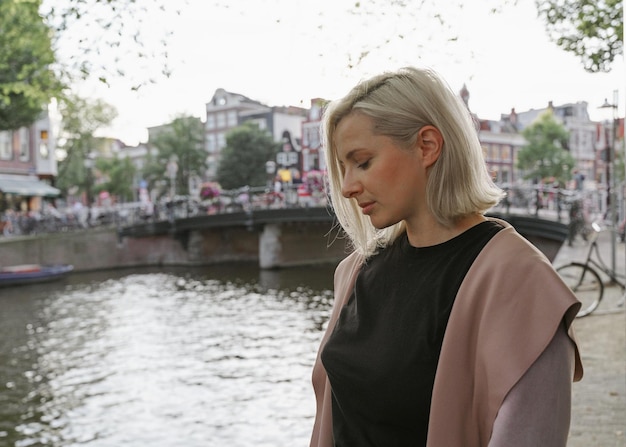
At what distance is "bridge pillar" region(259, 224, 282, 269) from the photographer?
25.9 metres

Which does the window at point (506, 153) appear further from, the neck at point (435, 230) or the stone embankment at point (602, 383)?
the neck at point (435, 230)

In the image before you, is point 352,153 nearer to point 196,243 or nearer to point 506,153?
point 196,243

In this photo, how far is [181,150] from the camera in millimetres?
45125

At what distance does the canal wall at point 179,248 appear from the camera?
2517 centimetres

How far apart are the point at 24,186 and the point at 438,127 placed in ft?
111

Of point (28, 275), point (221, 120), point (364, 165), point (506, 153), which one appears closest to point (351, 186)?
point (364, 165)

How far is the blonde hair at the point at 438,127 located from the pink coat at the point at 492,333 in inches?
4.0

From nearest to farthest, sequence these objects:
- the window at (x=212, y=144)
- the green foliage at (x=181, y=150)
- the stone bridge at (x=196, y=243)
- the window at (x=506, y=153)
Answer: the stone bridge at (x=196, y=243)
the green foliage at (x=181, y=150)
the window at (x=506, y=153)
the window at (x=212, y=144)

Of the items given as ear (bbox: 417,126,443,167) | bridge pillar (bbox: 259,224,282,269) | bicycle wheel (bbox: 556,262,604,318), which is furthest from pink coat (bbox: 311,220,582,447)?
bridge pillar (bbox: 259,224,282,269)

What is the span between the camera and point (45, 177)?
35938 millimetres

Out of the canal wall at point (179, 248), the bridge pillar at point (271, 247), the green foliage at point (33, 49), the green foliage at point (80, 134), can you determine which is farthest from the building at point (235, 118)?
the green foliage at point (33, 49)

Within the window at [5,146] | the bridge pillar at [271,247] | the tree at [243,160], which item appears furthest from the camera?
the tree at [243,160]

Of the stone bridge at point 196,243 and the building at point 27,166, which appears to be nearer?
the stone bridge at point 196,243

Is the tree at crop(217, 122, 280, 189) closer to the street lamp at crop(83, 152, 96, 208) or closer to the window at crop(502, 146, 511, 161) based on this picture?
the street lamp at crop(83, 152, 96, 208)
